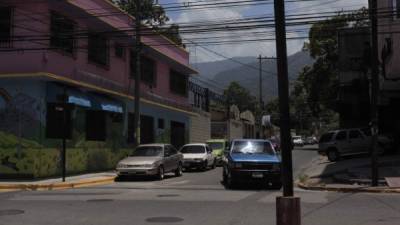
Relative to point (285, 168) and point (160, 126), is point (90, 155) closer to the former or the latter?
point (160, 126)

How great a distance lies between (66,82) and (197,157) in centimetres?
1022

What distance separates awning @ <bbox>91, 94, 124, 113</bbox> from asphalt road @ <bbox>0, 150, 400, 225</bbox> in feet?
30.8

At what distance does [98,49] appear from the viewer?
31234mm

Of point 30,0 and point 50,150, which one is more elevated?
point 30,0

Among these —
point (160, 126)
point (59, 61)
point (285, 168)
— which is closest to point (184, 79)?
point (160, 126)

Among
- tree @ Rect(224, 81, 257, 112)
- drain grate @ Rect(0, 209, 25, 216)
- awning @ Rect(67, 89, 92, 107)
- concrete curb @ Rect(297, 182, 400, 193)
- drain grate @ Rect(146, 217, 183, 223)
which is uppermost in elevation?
tree @ Rect(224, 81, 257, 112)

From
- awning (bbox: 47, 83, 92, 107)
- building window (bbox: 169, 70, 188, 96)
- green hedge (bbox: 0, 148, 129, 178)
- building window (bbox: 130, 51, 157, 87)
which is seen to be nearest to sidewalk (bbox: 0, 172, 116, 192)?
green hedge (bbox: 0, 148, 129, 178)

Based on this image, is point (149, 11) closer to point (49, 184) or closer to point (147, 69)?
point (147, 69)

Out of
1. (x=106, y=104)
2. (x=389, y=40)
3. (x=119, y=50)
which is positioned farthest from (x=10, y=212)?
(x=119, y=50)

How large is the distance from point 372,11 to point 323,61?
40771 mm

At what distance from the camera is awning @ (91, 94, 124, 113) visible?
2890 centimetres

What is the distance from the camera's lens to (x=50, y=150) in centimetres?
2530

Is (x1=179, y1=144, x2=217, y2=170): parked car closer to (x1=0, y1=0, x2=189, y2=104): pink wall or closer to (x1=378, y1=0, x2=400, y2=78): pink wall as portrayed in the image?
(x1=0, y1=0, x2=189, y2=104): pink wall

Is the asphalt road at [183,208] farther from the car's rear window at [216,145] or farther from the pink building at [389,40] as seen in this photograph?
the car's rear window at [216,145]
